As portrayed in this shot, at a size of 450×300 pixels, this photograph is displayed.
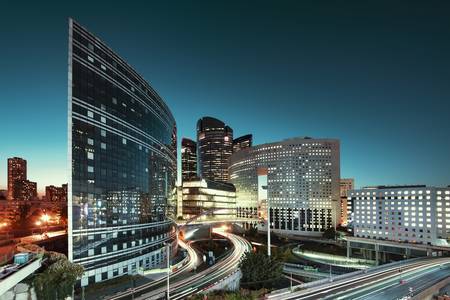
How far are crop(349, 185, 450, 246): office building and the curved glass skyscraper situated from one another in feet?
295

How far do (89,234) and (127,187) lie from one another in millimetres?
15152

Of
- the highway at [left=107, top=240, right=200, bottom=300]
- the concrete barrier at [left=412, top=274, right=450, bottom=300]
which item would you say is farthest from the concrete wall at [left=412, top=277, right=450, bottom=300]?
the highway at [left=107, top=240, right=200, bottom=300]

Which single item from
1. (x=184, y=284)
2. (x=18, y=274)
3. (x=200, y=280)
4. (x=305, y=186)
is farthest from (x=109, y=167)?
(x=305, y=186)

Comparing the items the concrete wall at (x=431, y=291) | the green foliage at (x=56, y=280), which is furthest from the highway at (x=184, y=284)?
the concrete wall at (x=431, y=291)

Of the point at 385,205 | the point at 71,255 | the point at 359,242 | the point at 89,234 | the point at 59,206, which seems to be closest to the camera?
the point at 71,255

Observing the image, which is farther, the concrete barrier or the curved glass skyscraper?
the curved glass skyscraper

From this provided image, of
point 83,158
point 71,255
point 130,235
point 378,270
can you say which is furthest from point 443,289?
Answer: point 83,158

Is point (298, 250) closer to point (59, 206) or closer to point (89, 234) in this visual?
point (89, 234)

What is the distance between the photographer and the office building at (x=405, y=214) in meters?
111

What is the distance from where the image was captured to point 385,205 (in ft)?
411

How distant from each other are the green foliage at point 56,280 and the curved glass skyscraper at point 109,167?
1322 centimetres

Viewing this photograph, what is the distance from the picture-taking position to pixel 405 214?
386 feet

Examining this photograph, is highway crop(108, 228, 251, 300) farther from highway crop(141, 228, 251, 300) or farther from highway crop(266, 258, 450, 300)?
highway crop(266, 258, 450, 300)

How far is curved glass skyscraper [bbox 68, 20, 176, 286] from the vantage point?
5453cm
